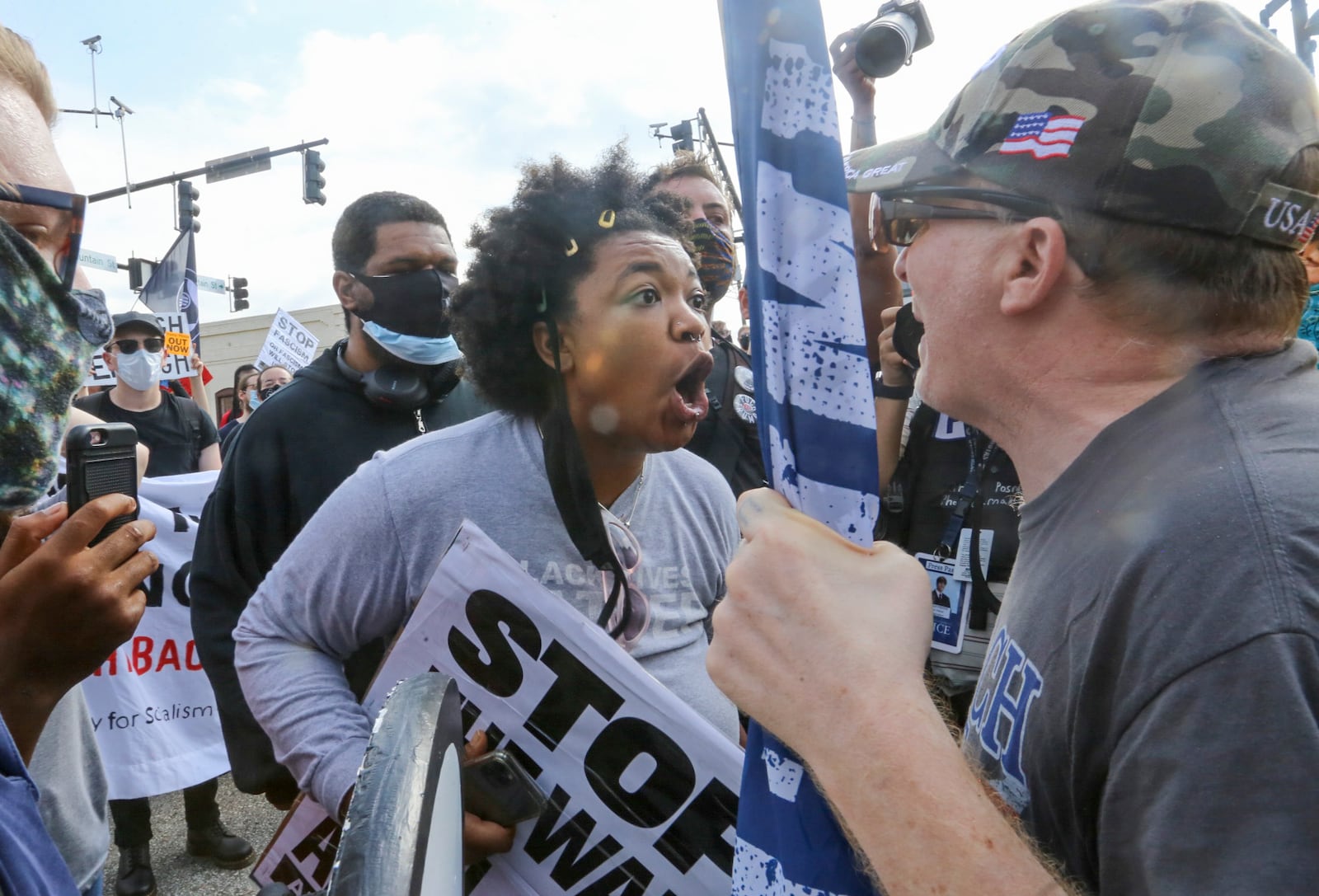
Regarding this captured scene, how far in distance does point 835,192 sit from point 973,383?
0.41 meters

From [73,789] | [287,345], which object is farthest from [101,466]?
[287,345]

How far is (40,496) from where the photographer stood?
123 centimetres

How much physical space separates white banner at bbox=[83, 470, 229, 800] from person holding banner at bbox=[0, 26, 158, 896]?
2997 mm

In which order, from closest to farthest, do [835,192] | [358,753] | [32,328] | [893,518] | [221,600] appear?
[835,192], [32,328], [358,753], [221,600], [893,518]

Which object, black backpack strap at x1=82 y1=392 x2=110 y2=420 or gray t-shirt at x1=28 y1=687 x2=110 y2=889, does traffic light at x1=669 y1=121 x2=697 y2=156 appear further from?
gray t-shirt at x1=28 y1=687 x2=110 y2=889

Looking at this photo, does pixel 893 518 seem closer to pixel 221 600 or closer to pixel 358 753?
pixel 358 753

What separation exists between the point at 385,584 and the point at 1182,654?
142 cm

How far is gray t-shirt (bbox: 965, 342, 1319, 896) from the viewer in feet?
2.40

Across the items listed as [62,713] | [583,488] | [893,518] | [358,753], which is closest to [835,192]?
[583,488]

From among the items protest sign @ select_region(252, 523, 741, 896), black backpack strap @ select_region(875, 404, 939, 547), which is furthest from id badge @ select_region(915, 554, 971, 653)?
protest sign @ select_region(252, 523, 741, 896)

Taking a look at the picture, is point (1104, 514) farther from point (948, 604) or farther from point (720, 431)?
point (720, 431)

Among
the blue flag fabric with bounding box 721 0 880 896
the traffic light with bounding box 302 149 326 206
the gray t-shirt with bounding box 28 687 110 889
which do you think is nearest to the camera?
the blue flag fabric with bounding box 721 0 880 896

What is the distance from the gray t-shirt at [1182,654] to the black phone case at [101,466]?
1.50 m

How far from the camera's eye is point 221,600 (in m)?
2.60
